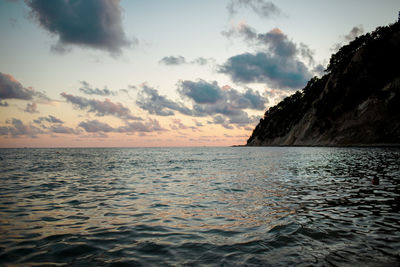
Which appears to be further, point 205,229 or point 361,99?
point 361,99

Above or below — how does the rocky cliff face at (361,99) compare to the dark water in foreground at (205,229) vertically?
above

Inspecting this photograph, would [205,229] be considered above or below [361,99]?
below

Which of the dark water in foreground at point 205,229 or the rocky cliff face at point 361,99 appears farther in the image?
the rocky cliff face at point 361,99

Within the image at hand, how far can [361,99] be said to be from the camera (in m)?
82.3

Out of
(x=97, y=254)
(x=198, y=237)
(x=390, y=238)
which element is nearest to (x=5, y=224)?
(x=97, y=254)

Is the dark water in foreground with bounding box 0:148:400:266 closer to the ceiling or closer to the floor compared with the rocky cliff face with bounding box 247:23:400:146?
closer to the floor

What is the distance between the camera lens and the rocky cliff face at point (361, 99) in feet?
232

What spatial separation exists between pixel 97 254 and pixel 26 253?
166 cm

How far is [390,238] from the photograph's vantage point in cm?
645

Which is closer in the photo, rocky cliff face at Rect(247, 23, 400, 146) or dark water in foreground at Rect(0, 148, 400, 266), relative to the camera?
dark water in foreground at Rect(0, 148, 400, 266)

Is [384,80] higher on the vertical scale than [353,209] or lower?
higher

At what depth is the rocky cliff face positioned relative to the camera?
70.6 meters

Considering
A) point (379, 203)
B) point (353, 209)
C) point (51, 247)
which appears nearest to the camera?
point (51, 247)

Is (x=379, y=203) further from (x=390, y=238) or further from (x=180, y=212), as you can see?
(x=180, y=212)
